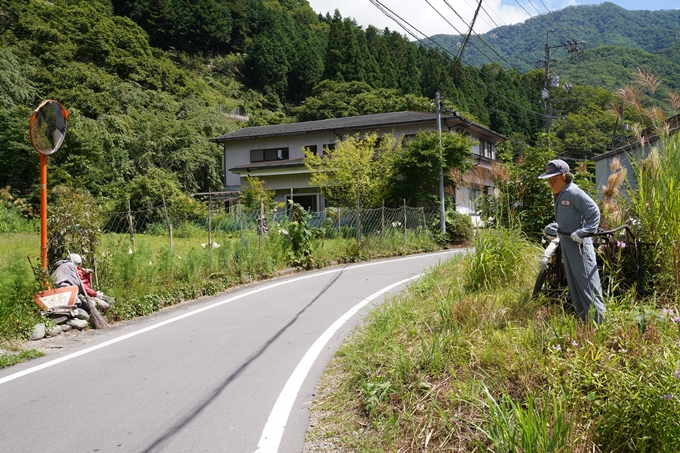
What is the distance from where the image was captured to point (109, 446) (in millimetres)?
3695

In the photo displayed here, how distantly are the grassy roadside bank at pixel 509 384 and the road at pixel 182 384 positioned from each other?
522 mm

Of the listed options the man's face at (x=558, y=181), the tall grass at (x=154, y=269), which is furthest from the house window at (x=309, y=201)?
the man's face at (x=558, y=181)

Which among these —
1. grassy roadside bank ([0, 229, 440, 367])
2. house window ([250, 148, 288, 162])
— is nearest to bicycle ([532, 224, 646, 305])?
grassy roadside bank ([0, 229, 440, 367])

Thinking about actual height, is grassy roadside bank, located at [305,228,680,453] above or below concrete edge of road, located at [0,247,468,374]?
above

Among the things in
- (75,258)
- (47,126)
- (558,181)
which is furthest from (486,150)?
(558,181)

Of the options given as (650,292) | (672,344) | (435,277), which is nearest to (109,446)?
(672,344)

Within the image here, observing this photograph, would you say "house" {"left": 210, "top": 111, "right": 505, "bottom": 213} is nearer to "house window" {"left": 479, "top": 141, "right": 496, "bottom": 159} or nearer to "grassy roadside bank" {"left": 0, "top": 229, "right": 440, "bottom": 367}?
"house window" {"left": 479, "top": 141, "right": 496, "bottom": 159}

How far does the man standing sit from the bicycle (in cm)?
13

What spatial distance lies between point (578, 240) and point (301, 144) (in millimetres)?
30052

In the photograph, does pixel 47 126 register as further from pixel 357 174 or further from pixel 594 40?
pixel 594 40

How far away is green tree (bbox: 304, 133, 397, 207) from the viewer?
24.2 meters

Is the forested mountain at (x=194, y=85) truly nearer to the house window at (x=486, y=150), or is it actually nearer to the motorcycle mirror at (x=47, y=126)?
the house window at (x=486, y=150)

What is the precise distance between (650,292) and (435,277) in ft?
12.6

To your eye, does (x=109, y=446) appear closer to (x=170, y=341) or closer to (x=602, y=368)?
(x=170, y=341)
